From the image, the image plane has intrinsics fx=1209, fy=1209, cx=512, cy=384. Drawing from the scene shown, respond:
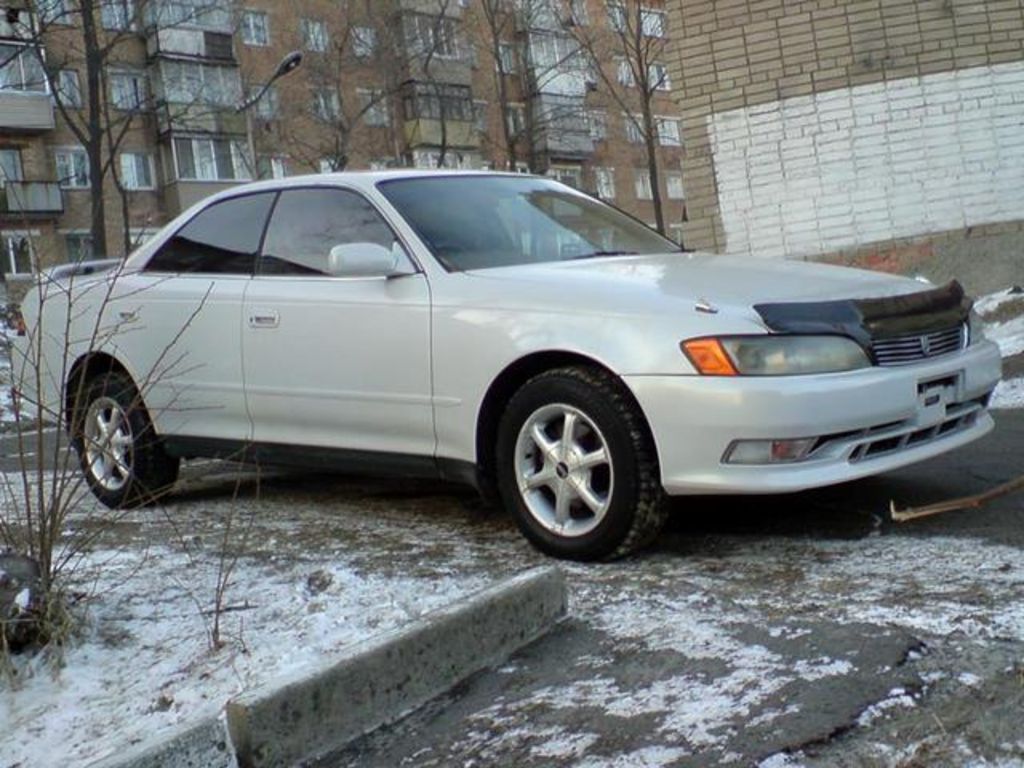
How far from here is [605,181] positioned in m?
52.3

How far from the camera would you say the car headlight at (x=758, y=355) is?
3.98 meters

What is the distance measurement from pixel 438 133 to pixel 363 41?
5906 millimetres

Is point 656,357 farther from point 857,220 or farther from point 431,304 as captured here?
point 857,220

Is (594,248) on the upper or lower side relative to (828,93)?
lower

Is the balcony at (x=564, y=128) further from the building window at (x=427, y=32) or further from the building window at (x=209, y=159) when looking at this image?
the building window at (x=209, y=159)

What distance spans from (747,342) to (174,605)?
2.03 meters

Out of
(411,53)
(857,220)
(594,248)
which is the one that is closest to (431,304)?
(594,248)

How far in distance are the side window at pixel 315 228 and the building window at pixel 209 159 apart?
37.4 m

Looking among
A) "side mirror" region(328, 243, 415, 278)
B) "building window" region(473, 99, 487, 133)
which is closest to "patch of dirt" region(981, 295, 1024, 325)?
"side mirror" region(328, 243, 415, 278)

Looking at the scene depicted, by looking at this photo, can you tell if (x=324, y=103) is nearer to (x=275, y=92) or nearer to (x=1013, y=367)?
(x=275, y=92)

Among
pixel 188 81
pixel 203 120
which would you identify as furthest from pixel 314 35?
pixel 203 120

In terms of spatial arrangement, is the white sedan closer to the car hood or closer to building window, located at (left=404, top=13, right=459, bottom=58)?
the car hood

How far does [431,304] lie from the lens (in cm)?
468

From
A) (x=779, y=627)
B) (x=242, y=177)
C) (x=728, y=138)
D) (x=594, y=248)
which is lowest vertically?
(x=779, y=627)
